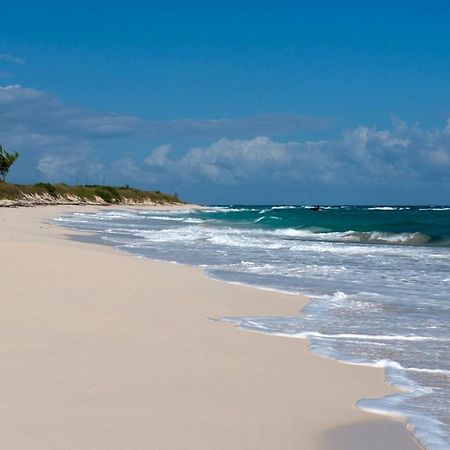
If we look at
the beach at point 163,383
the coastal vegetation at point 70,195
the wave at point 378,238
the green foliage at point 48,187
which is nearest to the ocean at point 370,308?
the beach at point 163,383

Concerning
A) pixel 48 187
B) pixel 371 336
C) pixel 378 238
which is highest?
pixel 48 187

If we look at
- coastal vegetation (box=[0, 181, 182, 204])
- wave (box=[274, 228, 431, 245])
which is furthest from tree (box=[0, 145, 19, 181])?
wave (box=[274, 228, 431, 245])

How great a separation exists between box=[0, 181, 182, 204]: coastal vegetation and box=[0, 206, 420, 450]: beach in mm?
62834

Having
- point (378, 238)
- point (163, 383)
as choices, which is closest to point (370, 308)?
point (163, 383)

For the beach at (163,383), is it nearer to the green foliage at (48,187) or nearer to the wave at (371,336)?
the wave at (371,336)

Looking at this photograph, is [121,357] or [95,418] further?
[121,357]

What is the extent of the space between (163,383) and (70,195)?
297ft

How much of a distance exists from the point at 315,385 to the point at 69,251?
33.7 feet

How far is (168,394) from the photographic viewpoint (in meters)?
4.61

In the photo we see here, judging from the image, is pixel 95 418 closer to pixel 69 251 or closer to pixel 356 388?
pixel 356 388

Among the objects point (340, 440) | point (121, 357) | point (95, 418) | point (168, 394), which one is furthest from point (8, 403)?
point (340, 440)

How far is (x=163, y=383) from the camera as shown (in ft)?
16.1

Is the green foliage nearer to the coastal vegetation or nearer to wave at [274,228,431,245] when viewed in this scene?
the coastal vegetation

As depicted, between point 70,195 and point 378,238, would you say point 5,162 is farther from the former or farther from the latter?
point 378,238
